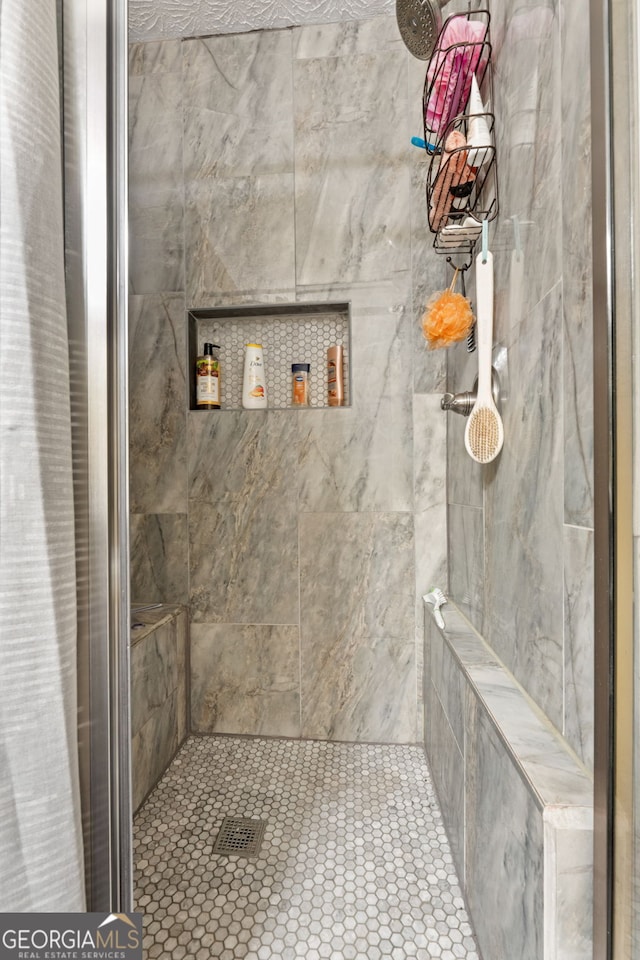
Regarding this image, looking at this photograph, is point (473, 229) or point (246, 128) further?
point (246, 128)

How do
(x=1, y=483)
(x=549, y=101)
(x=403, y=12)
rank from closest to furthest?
(x=1, y=483)
(x=549, y=101)
(x=403, y=12)

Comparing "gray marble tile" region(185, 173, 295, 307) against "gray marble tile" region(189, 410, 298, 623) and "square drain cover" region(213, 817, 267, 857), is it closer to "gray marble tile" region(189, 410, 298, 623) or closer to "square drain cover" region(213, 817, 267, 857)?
"gray marble tile" region(189, 410, 298, 623)

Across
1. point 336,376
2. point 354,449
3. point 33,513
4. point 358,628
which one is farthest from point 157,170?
point 358,628

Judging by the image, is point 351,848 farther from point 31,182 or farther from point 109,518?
point 31,182

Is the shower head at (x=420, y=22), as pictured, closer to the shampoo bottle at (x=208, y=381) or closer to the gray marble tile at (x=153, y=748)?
the shampoo bottle at (x=208, y=381)

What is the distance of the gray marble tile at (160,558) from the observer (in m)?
1.47

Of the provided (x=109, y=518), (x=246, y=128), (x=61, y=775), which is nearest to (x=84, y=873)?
(x=61, y=775)

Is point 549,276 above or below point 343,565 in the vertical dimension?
above

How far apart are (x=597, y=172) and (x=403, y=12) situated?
818mm

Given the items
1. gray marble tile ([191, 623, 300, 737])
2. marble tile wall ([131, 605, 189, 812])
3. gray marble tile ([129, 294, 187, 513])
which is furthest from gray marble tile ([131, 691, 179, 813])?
gray marble tile ([129, 294, 187, 513])

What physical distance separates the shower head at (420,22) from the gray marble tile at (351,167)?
1.43 ft

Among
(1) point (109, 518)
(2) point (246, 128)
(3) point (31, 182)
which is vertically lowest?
(1) point (109, 518)

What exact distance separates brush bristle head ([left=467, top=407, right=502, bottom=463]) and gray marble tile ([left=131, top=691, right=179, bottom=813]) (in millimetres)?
1025

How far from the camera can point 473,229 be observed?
0.97 metres
